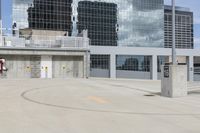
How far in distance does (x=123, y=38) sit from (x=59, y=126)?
72224 mm

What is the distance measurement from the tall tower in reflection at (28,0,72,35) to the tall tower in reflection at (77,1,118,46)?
2.76 meters

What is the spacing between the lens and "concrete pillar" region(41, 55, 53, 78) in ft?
135

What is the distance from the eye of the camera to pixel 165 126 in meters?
10.5

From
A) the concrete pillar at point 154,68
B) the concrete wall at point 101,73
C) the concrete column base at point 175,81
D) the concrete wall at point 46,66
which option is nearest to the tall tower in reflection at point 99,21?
the concrete wall at point 101,73

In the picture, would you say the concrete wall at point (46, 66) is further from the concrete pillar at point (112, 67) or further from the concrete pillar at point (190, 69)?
the concrete pillar at point (190, 69)

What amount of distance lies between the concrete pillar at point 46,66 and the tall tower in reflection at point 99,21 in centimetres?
3299

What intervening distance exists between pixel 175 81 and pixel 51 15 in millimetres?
54948

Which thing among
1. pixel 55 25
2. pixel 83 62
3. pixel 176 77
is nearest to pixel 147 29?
pixel 55 25

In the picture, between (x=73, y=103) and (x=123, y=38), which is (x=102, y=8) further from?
(x=73, y=103)

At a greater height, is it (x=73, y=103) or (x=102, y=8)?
(x=102, y=8)

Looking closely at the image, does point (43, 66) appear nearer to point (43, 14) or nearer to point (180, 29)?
point (43, 14)

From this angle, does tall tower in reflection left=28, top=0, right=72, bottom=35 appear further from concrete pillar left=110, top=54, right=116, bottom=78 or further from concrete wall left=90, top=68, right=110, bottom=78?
concrete pillar left=110, top=54, right=116, bottom=78

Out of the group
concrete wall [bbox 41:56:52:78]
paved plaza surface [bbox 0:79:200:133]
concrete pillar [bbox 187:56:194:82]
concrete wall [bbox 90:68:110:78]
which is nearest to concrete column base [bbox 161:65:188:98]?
paved plaza surface [bbox 0:79:200:133]

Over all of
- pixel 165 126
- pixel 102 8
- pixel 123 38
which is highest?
pixel 102 8
